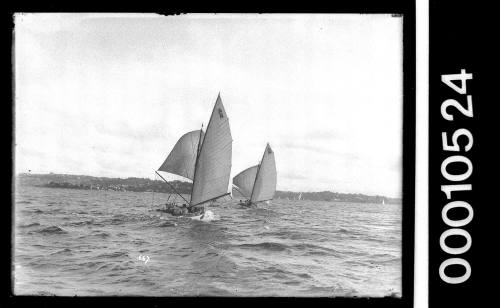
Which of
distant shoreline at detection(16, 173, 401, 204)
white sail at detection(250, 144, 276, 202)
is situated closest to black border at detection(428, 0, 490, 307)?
distant shoreline at detection(16, 173, 401, 204)

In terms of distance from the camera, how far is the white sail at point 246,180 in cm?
563

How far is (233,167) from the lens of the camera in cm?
561

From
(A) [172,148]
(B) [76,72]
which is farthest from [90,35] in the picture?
(A) [172,148]

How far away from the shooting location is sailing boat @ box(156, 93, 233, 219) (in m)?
5.35

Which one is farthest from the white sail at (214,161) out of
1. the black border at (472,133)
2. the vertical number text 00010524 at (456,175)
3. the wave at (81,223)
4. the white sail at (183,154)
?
the vertical number text 00010524 at (456,175)

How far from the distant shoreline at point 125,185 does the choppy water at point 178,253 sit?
106 millimetres

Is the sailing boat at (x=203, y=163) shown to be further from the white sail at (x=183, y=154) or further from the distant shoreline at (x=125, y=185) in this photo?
the distant shoreline at (x=125, y=185)

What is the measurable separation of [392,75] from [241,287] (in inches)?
140

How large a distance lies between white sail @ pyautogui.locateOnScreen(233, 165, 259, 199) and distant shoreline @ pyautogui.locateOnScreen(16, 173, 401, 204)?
22.2 inches

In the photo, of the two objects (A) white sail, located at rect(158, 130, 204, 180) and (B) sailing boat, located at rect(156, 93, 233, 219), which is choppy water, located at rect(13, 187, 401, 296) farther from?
(B) sailing boat, located at rect(156, 93, 233, 219)

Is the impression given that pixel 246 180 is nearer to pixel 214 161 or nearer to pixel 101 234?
pixel 214 161

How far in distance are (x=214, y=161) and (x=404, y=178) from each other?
10.9 ft

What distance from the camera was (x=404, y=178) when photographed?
4930 millimetres
